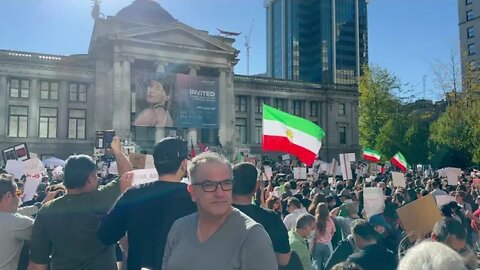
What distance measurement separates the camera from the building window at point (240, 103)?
2178 inches

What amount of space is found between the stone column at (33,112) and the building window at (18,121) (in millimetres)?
441

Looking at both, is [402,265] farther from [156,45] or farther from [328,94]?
[328,94]

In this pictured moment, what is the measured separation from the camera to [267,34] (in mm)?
138750

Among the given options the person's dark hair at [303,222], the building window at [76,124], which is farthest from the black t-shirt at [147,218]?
the building window at [76,124]

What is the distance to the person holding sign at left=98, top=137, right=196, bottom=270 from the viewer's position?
11.0ft

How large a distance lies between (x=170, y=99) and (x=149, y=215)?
3711 cm

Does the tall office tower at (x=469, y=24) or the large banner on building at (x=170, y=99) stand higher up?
the tall office tower at (x=469, y=24)

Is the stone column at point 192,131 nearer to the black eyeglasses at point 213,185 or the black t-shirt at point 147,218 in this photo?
the black t-shirt at point 147,218

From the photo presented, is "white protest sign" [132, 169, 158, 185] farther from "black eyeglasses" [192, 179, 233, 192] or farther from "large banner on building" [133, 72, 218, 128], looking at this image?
"large banner on building" [133, 72, 218, 128]

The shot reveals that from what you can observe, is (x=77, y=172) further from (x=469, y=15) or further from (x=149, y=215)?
(x=469, y=15)

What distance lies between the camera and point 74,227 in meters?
3.70

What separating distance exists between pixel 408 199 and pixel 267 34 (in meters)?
132

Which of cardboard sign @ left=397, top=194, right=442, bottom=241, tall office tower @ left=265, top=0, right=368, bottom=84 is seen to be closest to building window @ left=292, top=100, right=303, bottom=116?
cardboard sign @ left=397, top=194, right=442, bottom=241

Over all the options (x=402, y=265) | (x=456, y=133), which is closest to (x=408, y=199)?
(x=402, y=265)
